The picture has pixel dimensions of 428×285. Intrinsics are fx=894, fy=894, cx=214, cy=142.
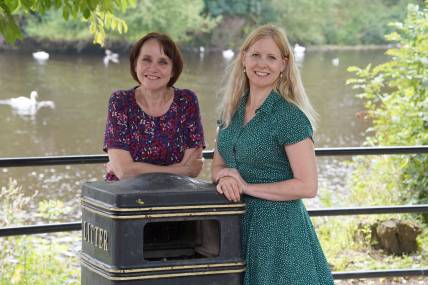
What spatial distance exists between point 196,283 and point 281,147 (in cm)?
57

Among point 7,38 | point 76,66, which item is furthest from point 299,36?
point 7,38

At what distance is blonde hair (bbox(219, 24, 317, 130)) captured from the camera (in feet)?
10.3

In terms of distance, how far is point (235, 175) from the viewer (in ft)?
9.97

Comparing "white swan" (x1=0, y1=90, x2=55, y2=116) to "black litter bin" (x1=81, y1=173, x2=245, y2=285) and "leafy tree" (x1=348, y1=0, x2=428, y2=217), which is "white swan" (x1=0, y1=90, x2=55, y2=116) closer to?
"leafy tree" (x1=348, y1=0, x2=428, y2=217)

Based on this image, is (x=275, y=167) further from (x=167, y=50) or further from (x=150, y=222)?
(x=167, y=50)

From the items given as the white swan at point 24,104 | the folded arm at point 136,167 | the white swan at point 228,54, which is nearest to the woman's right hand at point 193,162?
the folded arm at point 136,167

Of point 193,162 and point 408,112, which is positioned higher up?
point 408,112

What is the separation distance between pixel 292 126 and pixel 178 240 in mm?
576

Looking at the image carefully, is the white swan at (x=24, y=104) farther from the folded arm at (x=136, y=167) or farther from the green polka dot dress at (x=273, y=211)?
the green polka dot dress at (x=273, y=211)

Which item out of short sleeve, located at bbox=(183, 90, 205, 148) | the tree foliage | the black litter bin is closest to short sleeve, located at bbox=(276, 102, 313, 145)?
the black litter bin

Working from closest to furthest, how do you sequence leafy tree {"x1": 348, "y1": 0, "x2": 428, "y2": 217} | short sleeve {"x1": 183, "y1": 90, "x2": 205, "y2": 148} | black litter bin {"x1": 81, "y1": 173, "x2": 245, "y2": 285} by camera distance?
black litter bin {"x1": 81, "y1": 173, "x2": 245, "y2": 285}
short sleeve {"x1": 183, "y1": 90, "x2": 205, "y2": 148}
leafy tree {"x1": 348, "y1": 0, "x2": 428, "y2": 217}

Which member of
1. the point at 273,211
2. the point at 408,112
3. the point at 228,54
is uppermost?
the point at 228,54

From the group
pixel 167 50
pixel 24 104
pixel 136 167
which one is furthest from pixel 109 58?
pixel 136 167

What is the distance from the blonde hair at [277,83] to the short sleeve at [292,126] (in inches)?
1.2
